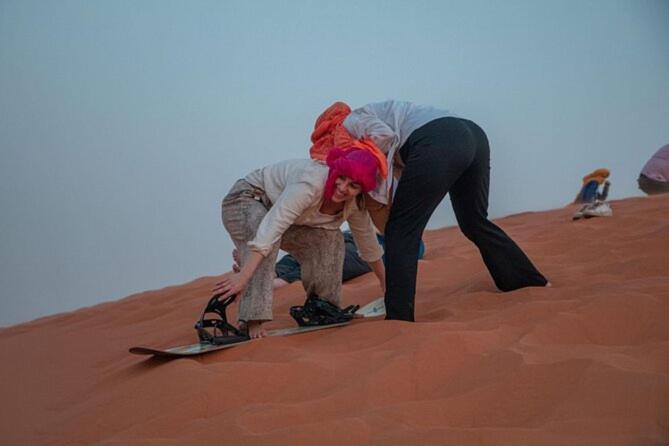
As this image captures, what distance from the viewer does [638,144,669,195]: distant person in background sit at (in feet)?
20.1

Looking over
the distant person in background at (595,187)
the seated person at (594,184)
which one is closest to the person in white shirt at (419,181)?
the distant person in background at (595,187)

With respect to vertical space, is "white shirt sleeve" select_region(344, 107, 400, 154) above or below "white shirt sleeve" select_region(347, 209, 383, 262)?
above

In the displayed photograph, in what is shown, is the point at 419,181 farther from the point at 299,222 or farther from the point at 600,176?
the point at 600,176

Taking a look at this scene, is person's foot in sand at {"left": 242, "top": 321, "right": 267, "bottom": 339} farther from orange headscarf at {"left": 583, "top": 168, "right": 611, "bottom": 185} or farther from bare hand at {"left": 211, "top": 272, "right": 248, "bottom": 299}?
orange headscarf at {"left": 583, "top": 168, "right": 611, "bottom": 185}

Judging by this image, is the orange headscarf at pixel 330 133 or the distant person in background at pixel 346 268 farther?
the distant person in background at pixel 346 268

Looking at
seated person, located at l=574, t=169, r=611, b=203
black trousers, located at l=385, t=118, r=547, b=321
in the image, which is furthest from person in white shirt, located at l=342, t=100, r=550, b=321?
seated person, located at l=574, t=169, r=611, b=203

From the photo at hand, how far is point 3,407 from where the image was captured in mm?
2135

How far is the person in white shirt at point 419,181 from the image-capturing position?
2332mm

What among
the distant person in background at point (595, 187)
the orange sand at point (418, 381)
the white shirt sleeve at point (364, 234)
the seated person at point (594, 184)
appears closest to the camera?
the orange sand at point (418, 381)

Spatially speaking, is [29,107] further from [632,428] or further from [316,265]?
[632,428]

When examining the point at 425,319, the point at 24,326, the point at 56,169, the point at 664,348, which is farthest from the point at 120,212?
the point at 664,348

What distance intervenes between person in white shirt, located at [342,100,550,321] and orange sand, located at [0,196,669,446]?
0.50 feet

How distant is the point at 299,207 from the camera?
2.36 meters

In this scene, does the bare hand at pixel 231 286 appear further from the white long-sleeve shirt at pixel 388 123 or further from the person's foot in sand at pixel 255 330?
the white long-sleeve shirt at pixel 388 123
